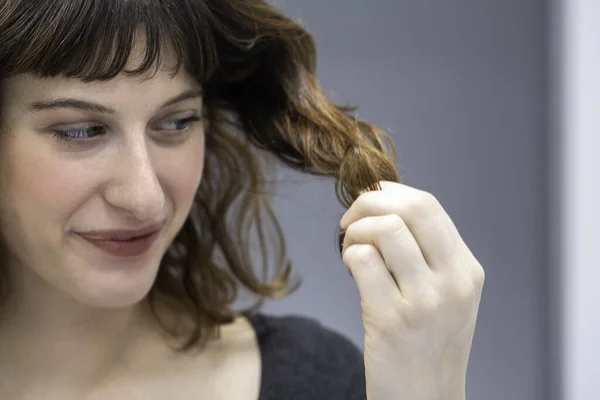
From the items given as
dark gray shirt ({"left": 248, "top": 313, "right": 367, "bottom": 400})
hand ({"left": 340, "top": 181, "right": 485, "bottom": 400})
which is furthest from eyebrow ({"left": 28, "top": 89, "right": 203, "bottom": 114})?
dark gray shirt ({"left": 248, "top": 313, "right": 367, "bottom": 400})

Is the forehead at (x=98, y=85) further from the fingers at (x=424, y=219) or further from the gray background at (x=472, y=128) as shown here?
the gray background at (x=472, y=128)

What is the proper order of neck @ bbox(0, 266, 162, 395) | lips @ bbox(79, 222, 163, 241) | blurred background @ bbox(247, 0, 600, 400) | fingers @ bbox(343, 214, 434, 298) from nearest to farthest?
fingers @ bbox(343, 214, 434, 298)
lips @ bbox(79, 222, 163, 241)
neck @ bbox(0, 266, 162, 395)
blurred background @ bbox(247, 0, 600, 400)

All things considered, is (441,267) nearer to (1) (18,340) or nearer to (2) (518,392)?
(1) (18,340)

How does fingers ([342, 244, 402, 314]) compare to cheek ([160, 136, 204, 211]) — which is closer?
fingers ([342, 244, 402, 314])

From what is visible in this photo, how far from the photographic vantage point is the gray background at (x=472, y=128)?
1.71 meters

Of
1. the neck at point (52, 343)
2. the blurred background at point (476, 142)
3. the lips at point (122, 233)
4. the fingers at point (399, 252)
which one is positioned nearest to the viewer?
the fingers at point (399, 252)

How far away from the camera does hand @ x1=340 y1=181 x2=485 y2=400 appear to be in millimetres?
881

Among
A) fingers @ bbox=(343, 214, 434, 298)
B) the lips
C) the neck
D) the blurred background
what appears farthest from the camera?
the blurred background

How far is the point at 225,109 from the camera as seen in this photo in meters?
1.20

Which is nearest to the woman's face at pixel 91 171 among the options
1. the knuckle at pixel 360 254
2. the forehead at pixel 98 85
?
the forehead at pixel 98 85

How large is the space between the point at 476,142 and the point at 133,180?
92cm

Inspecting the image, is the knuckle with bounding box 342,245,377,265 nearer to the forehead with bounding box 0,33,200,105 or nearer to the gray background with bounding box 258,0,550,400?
the forehead with bounding box 0,33,200,105

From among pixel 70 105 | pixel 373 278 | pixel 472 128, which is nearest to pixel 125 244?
pixel 70 105

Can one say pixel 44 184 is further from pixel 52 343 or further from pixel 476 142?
pixel 476 142
